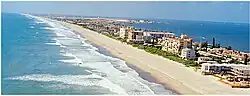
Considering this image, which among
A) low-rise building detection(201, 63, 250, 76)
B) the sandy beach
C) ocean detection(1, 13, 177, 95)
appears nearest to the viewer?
ocean detection(1, 13, 177, 95)

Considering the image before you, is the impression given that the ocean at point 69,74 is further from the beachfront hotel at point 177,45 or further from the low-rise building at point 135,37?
the low-rise building at point 135,37

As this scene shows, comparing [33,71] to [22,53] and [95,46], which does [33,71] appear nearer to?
[22,53]

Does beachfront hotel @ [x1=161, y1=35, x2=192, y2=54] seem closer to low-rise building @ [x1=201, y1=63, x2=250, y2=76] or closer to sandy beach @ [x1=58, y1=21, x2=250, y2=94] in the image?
sandy beach @ [x1=58, y1=21, x2=250, y2=94]

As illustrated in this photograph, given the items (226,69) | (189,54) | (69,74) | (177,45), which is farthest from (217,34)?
(69,74)

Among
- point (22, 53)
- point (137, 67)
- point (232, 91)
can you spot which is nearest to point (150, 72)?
point (137, 67)

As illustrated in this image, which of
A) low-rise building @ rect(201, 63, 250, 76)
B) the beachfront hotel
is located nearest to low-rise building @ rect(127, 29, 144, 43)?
the beachfront hotel

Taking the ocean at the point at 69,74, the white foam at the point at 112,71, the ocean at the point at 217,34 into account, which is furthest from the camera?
the ocean at the point at 217,34

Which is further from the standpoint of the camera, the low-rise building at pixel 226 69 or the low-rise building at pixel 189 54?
the low-rise building at pixel 189 54

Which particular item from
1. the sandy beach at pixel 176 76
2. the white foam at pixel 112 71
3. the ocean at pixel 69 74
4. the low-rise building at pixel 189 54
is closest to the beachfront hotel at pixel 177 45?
the sandy beach at pixel 176 76

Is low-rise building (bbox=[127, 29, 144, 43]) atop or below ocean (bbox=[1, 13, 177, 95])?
atop
